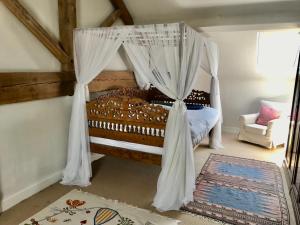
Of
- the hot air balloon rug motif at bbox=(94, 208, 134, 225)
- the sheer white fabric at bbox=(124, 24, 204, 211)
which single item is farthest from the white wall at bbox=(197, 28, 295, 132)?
the hot air balloon rug motif at bbox=(94, 208, 134, 225)

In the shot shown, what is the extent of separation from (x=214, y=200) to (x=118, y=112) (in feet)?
4.88

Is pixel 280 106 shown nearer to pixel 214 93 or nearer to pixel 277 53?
pixel 277 53

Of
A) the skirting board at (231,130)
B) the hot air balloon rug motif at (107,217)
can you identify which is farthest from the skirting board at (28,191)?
the skirting board at (231,130)

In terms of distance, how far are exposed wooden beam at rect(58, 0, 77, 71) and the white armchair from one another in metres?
3.39

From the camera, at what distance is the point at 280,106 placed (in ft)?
15.5

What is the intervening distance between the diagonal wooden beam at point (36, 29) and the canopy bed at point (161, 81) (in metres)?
0.20

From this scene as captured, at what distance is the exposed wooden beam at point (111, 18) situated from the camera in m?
3.91

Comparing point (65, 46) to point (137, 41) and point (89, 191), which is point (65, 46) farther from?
point (89, 191)

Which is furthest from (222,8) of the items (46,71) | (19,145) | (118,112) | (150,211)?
(19,145)

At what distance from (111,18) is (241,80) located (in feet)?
9.90

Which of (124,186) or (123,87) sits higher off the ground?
(123,87)

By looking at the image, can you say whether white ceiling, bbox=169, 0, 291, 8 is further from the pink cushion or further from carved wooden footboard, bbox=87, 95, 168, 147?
the pink cushion

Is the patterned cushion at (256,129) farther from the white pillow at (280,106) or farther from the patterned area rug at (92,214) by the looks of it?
the patterned area rug at (92,214)

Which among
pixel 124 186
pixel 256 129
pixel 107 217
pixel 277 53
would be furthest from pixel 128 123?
pixel 277 53
